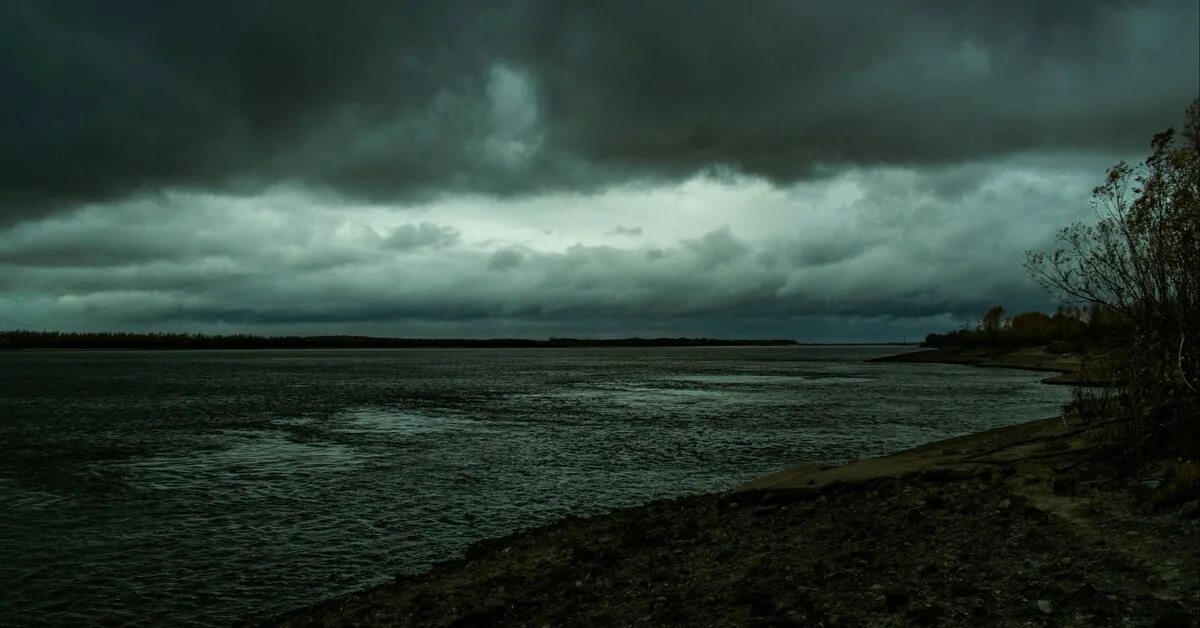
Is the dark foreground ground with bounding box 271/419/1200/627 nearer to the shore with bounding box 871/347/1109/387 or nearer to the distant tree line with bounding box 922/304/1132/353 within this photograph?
the distant tree line with bounding box 922/304/1132/353

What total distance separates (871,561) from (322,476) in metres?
22.8

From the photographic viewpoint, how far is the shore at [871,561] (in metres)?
9.38

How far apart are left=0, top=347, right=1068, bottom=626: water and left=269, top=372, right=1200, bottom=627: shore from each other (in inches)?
129

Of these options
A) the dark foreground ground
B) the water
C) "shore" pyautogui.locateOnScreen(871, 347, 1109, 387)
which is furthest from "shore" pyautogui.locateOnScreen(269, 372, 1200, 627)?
"shore" pyautogui.locateOnScreen(871, 347, 1109, 387)

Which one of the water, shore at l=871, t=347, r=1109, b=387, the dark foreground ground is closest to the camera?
the dark foreground ground

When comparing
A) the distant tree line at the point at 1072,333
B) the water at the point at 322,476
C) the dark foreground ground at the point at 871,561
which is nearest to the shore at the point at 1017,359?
the distant tree line at the point at 1072,333

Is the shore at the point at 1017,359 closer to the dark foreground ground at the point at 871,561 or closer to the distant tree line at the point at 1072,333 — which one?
the distant tree line at the point at 1072,333

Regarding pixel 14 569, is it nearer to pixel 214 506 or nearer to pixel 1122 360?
pixel 214 506

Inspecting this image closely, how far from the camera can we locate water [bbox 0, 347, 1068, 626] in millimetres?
16516

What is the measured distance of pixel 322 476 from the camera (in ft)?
93.8

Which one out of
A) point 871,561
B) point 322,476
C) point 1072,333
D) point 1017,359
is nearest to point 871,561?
point 871,561

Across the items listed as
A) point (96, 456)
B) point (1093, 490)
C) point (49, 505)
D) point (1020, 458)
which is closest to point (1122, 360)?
point (1020, 458)

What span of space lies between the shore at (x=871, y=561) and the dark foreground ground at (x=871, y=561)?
0.12 feet

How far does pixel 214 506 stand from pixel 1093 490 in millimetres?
23714
